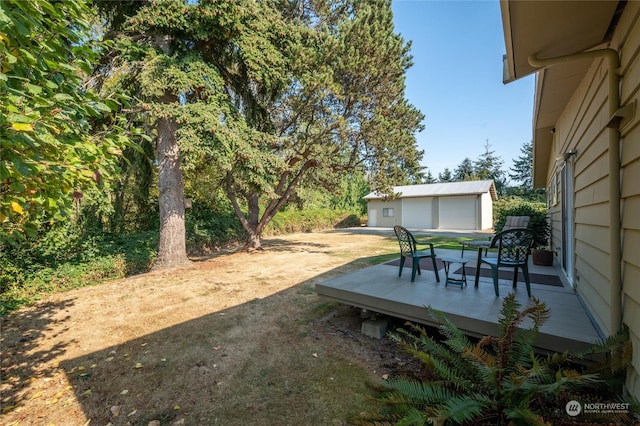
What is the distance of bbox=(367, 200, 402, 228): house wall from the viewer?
2238 cm

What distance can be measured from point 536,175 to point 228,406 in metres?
11.9

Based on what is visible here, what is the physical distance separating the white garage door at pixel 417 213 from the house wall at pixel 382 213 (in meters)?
0.49

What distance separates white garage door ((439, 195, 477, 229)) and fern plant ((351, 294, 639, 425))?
19.0 m

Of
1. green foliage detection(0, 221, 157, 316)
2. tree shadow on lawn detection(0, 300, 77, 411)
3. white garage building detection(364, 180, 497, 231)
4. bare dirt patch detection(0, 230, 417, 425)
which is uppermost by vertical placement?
white garage building detection(364, 180, 497, 231)

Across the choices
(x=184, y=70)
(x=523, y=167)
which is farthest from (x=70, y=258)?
(x=523, y=167)

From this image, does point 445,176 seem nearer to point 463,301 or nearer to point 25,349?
point 463,301

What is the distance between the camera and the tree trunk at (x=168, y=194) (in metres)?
7.44

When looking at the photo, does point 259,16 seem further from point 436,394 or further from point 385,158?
point 436,394

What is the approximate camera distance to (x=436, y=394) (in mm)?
1859

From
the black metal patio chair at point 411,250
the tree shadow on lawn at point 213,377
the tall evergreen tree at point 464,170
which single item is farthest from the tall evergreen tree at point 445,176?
the tree shadow on lawn at point 213,377

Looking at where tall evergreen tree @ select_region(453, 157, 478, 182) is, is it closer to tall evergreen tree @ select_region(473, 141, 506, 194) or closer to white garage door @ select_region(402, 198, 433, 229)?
tall evergreen tree @ select_region(473, 141, 506, 194)

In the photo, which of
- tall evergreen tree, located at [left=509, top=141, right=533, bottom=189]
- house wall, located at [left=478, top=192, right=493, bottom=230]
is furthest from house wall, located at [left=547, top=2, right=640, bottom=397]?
tall evergreen tree, located at [left=509, top=141, right=533, bottom=189]

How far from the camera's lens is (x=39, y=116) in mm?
1760

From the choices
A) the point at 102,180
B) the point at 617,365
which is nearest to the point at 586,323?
the point at 617,365
